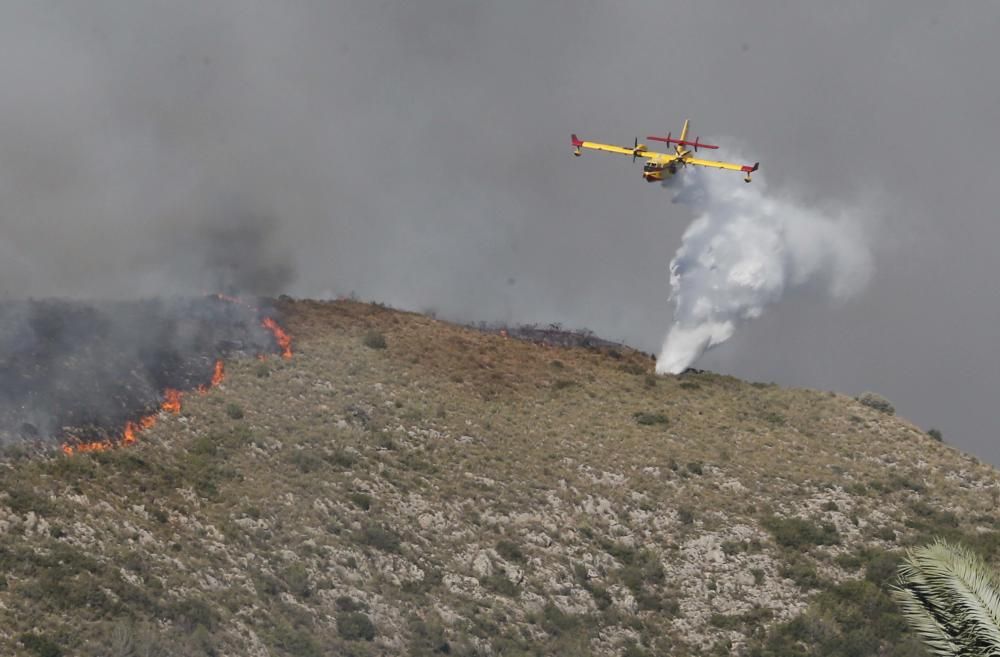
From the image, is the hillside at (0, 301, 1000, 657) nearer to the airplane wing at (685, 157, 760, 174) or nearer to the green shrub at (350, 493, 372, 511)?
the green shrub at (350, 493, 372, 511)

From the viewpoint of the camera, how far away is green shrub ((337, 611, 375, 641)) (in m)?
53.2

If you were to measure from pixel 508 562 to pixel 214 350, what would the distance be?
30.8m

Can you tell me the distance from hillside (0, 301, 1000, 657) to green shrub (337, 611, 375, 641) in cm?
18

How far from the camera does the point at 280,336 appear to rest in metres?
86.4

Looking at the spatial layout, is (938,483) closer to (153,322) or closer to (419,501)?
(419,501)

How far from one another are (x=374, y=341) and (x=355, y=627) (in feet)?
126

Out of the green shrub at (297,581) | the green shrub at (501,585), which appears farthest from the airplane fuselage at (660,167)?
the green shrub at (297,581)

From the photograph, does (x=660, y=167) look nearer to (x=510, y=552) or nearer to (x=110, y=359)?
(x=510, y=552)

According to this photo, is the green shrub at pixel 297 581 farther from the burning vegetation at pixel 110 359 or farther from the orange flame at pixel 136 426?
the burning vegetation at pixel 110 359

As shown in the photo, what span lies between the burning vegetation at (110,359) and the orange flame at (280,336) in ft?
0.30

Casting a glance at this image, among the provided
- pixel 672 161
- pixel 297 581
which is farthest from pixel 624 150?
Answer: pixel 297 581

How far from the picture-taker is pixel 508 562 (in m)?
63.0

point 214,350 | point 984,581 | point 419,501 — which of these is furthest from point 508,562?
point 984,581

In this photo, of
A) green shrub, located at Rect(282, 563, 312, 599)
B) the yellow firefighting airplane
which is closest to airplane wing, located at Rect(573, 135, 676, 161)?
the yellow firefighting airplane
